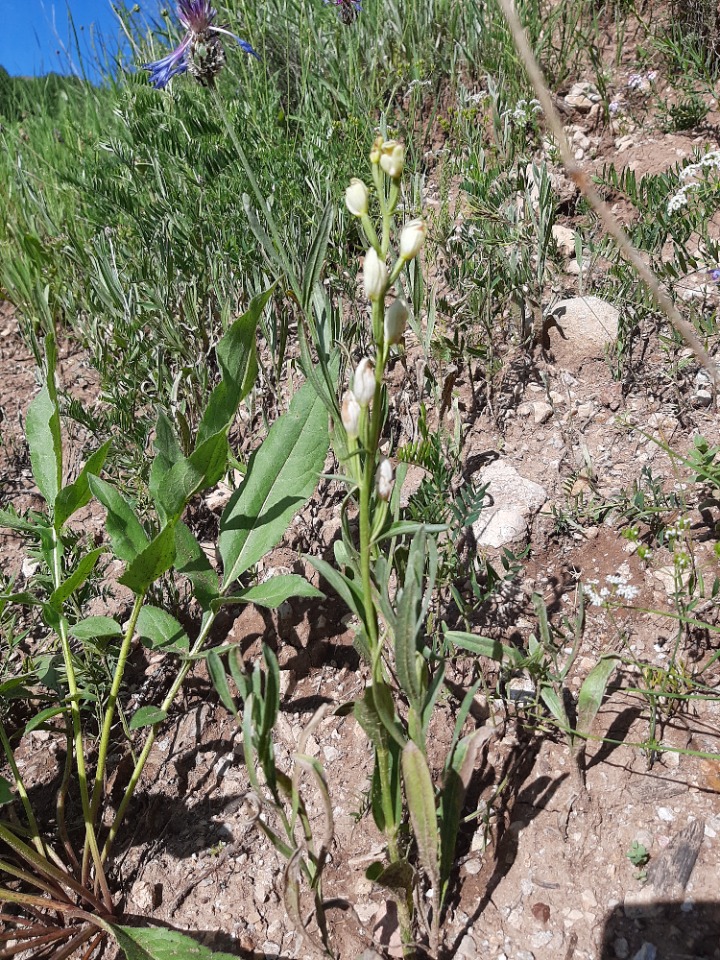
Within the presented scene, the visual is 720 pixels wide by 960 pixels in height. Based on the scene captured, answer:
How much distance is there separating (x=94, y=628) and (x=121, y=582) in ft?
0.77

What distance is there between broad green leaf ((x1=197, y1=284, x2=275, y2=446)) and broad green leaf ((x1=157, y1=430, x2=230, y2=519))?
0.08m

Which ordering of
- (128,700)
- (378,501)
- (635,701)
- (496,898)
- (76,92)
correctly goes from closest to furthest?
(378,501) < (496,898) < (635,701) < (128,700) < (76,92)

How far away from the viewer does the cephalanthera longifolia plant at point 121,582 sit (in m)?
1.36

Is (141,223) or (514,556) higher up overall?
(141,223)

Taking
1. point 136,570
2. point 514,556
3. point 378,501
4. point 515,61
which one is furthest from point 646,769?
point 515,61

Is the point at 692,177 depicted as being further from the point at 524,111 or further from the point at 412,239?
the point at 412,239

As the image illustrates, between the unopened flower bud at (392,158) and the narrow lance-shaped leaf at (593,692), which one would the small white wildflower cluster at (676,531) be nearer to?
the narrow lance-shaped leaf at (593,692)

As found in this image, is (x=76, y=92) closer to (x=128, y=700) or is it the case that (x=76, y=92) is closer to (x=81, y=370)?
(x=81, y=370)

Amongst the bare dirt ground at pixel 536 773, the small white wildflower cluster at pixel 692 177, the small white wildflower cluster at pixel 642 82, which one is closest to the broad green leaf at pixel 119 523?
the bare dirt ground at pixel 536 773

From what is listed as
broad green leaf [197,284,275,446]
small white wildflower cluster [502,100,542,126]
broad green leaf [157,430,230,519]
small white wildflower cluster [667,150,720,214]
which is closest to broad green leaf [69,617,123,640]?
broad green leaf [157,430,230,519]

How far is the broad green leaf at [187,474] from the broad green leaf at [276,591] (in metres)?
0.21

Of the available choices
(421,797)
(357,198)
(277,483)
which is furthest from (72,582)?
(357,198)

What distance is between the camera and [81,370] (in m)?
2.72

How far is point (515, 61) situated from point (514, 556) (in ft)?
7.17
